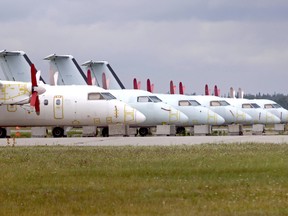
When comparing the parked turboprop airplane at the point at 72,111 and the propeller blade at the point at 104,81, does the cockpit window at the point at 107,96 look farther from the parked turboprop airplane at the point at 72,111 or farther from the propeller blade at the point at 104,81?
the propeller blade at the point at 104,81

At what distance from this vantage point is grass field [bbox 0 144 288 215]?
15758mm

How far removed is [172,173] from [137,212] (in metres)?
6.85

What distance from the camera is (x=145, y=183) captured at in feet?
64.7

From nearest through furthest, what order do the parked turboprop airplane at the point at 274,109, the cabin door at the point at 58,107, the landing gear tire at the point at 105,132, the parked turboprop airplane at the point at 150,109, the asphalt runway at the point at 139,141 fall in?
the asphalt runway at the point at 139,141 → the cabin door at the point at 58,107 → the landing gear tire at the point at 105,132 → the parked turboprop airplane at the point at 150,109 → the parked turboprop airplane at the point at 274,109

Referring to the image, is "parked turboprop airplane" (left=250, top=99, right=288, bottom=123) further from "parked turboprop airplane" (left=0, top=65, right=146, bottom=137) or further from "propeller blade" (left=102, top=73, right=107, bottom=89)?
"parked turboprop airplane" (left=0, top=65, right=146, bottom=137)

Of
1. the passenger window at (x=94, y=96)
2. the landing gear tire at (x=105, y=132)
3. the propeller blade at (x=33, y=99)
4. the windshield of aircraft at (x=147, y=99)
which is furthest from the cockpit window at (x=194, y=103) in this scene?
the propeller blade at (x=33, y=99)

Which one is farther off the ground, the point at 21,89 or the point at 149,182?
the point at 21,89

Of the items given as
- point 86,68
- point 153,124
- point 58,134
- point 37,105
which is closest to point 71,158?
point 37,105

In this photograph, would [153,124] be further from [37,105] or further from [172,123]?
[37,105]

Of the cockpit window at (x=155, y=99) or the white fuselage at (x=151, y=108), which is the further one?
the cockpit window at (x=155, y=99)

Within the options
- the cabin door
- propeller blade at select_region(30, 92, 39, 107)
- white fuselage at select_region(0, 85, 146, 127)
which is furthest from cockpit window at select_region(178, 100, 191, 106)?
propeller blade at select_region(30, 92, 39, 107)

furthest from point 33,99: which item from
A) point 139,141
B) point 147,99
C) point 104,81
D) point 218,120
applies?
point 218,120

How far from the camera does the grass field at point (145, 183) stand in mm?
15758

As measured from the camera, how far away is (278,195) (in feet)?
57.0
